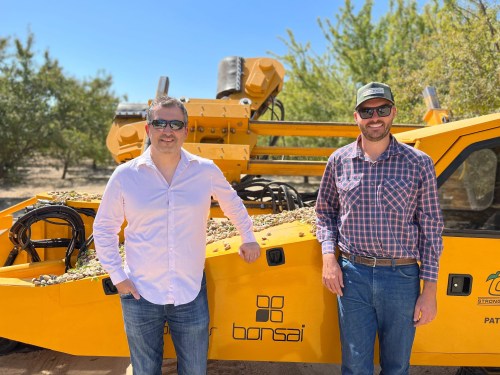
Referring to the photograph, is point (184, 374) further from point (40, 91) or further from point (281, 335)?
point (40, 91)

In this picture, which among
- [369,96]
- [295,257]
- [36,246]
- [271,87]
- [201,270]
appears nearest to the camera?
[369,96]

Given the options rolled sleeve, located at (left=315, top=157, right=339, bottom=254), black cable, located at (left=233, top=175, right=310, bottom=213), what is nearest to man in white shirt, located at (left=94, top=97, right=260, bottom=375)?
rolled sleeve, located at (left=315, top=157, right=339, bottom=254)

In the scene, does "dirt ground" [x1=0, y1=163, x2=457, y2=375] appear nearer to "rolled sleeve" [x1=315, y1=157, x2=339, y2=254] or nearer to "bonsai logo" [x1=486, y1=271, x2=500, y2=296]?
"bonsai logo" [x1=486, y1=271, x2=500, y2=296]

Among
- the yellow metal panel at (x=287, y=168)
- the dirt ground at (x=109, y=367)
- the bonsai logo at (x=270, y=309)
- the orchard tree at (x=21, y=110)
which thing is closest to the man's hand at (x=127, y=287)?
the bonsai logo at (x=270, y=309)

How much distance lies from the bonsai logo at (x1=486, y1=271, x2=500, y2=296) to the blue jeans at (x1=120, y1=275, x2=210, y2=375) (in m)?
1.57

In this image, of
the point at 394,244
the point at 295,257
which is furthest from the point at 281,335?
the point at 394,244

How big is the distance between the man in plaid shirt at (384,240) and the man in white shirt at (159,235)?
696mm

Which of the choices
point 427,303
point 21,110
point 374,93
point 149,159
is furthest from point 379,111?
point 21,110

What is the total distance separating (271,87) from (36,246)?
3280 mm

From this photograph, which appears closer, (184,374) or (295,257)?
(184,374)

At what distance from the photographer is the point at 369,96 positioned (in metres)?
2.05

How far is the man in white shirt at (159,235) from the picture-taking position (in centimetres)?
206

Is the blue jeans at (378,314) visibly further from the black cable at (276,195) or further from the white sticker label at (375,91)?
the black cable at (276,195)

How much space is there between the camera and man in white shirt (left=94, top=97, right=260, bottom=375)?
81.0 inches
